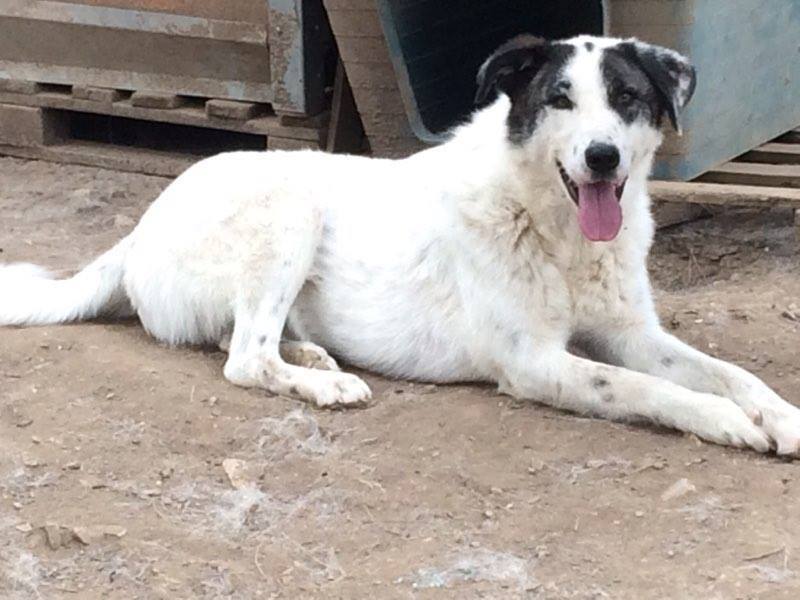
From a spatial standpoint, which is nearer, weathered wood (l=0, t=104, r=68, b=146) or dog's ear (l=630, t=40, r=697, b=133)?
dog's ear (l=630, t=40, r=697, b=133)

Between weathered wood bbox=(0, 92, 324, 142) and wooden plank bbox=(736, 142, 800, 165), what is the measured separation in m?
2.11

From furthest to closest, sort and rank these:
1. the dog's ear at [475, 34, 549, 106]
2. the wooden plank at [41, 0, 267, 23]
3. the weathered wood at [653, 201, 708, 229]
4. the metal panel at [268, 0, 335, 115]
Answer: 1. the wooden plank at [41, 0, 267, 23]
2. the metal panel at [268, 0, 335, 115]
3. the weathered wood at [653, 201, 708, 229]
4. the dog's ear at [475, 34, 549, 106]

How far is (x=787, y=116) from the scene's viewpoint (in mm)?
6117

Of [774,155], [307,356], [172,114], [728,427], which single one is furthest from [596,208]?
[172,114]

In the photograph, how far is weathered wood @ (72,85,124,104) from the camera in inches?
266

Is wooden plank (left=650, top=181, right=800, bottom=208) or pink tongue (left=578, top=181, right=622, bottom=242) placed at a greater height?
pink tongue (left=578, top=181, right=622, bottom=242)

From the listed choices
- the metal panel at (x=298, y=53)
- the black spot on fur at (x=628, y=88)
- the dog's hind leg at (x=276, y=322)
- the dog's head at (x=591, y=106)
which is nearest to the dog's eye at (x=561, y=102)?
the dog's head at (x=591, y=106)

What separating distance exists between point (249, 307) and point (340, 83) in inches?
99.1

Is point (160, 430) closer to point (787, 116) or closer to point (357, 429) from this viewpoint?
point (357, 429)

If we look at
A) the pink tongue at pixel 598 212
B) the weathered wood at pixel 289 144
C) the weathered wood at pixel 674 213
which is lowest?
the weathered wood at pixel 674 213

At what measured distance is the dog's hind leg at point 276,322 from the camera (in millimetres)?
3859

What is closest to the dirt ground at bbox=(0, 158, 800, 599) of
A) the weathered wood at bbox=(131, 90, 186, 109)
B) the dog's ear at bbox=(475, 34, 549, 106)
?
the dog's ear at bbox=(475, 34, 549, 106)

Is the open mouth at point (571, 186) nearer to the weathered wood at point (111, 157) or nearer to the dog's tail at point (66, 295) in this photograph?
the dog's tail at point (66, 295)

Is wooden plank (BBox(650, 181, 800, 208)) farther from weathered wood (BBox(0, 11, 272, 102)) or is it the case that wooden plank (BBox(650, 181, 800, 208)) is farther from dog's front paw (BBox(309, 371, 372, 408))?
weathered wood (BBox(0, 11, 272, 102))
